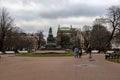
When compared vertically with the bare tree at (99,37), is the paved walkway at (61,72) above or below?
below

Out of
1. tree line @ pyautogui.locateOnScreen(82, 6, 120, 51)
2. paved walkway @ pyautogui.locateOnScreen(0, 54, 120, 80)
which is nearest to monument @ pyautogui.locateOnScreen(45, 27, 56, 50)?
tree line @ pyautogui.locateOnScreen(82, 6, 120, 51)

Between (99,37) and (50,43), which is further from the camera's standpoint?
(50,43)

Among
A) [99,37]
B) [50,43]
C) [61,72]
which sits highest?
[99,37]

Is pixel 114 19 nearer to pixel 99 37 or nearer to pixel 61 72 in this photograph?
pixel 99 37

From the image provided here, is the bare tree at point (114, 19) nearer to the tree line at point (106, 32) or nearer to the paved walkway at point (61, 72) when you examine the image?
the tree line at point (106, 32)

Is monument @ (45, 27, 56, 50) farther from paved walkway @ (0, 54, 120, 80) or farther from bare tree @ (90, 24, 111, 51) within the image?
paved walkway @ (0, 54, 120, 80)

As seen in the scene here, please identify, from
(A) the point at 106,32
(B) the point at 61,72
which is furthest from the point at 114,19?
(B) the point at 61,72

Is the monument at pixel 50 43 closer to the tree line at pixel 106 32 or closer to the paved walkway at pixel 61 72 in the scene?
the tree line at pixel 106 32

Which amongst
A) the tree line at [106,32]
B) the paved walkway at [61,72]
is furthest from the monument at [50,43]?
the paved walkway at [61,72]

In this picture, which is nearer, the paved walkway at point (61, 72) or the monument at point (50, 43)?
the paved walkway at point (61, 72)

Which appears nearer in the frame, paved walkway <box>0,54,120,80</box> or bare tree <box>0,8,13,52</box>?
paved walkway <box>0,54,120,80</box>

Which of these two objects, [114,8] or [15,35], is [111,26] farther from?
[15,35]

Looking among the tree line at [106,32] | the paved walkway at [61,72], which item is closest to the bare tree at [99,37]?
the tree line at [106,32]

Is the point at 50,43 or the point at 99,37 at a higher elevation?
the point at 99,37
